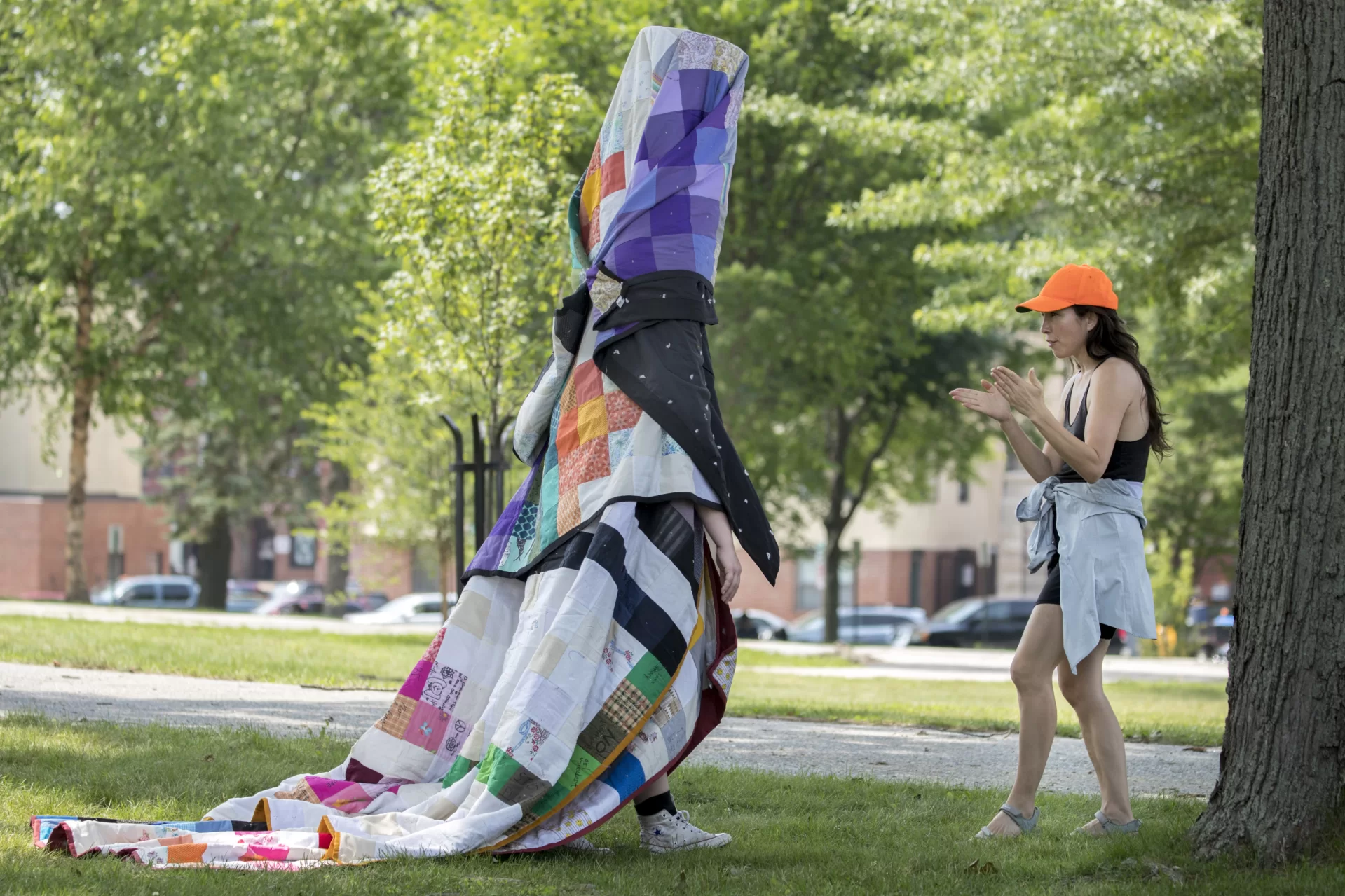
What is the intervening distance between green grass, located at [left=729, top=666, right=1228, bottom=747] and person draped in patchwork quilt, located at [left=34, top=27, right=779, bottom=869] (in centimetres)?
245

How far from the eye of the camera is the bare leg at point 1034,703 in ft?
15.9

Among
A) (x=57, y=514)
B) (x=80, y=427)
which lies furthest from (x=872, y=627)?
(x=57, y=514)

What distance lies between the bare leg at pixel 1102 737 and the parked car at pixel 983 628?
28.6m

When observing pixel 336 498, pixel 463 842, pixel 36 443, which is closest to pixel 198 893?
pixel 463 842

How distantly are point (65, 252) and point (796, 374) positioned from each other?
11.7 metres

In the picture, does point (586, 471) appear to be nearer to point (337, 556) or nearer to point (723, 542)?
point (723, 542)

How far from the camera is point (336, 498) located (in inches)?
816

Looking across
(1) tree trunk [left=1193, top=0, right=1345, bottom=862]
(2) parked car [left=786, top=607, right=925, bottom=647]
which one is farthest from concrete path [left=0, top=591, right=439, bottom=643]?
(2) parked car [left=786, top=607, right=925, bottom=647]

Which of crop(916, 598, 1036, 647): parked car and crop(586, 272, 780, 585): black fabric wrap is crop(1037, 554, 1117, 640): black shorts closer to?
crop(586, 272, 780, 585): black fabric wrap

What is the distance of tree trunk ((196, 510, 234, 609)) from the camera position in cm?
3209

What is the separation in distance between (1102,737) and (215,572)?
98.2 feet

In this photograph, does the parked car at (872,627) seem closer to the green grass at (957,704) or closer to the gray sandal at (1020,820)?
the green grass at (957,704)

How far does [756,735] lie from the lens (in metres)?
8.22

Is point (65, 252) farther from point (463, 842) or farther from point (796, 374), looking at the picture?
point (463, 842)
